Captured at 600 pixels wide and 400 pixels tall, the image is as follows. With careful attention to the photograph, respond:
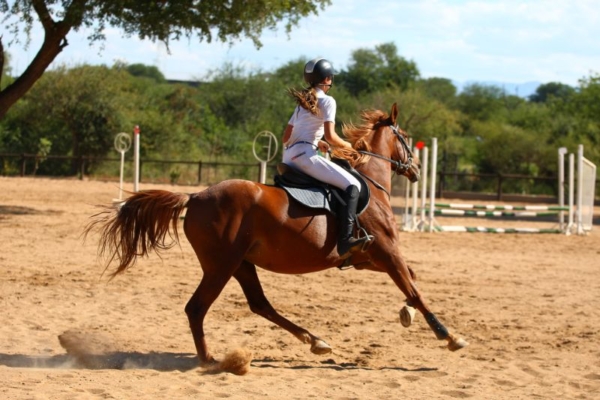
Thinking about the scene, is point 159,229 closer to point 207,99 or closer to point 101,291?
point 101,291

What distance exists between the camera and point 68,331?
7828 mm

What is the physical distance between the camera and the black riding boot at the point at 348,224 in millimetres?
7312

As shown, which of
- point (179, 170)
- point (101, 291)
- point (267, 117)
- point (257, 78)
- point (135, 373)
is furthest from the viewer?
point (257, 78)

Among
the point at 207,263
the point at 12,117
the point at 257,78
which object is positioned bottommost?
the point at 207,263

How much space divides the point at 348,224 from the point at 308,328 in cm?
192

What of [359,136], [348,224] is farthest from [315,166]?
[359,136]

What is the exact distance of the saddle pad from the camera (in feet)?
23.9

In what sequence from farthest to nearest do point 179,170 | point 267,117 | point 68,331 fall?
1. point 267,117
2. point 179,170
3. point 68,331

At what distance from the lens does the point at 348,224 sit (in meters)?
7.32

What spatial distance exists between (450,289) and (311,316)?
299cm

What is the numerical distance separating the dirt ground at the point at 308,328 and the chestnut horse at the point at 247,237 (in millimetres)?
507

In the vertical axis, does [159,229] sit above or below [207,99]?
below

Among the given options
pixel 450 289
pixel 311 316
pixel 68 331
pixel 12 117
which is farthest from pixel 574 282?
pixel 12 117

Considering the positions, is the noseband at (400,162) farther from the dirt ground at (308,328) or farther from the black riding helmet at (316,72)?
the dirt ground at (308,328)
